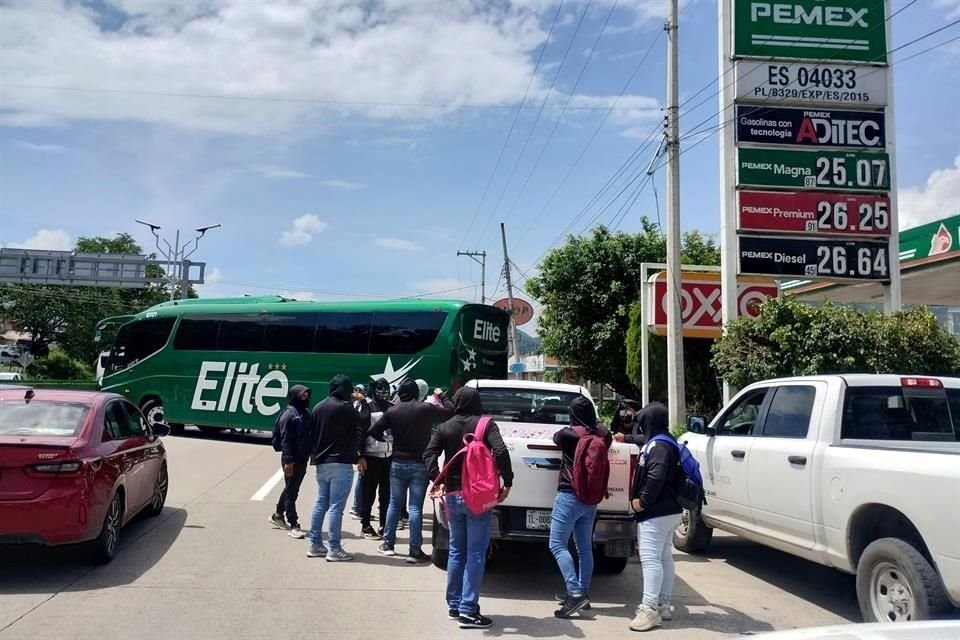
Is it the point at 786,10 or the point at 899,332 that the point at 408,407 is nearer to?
the point at 899,332

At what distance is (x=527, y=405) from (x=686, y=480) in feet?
9.78

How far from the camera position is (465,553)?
6023 millimetres

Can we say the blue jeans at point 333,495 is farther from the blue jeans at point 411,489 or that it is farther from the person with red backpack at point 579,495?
the person with red backpack at point 579,495

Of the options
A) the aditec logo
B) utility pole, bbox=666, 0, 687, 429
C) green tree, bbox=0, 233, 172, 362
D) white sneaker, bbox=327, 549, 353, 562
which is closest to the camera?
white sneaker, bbox=327, 549, 353, 562

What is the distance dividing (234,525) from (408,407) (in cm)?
327

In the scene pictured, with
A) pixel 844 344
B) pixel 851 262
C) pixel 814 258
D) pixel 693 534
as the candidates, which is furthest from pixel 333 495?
pixel 851 262

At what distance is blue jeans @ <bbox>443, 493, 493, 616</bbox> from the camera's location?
586 centimetres

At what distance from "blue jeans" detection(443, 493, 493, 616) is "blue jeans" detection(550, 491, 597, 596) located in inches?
23.6

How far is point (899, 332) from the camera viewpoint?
1268 centimetres

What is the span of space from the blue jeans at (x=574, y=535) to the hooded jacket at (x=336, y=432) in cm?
253

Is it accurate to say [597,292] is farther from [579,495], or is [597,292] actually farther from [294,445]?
[579,495]

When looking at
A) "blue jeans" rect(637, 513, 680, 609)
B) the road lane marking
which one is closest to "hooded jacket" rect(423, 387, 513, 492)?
"blue jeans" rect(637, 513, 680, 609)

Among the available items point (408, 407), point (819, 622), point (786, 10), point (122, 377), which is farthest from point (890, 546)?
point (122, 377)

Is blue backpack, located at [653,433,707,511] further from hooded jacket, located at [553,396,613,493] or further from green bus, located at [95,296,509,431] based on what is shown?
green bus, located at [95,296,509,431]
